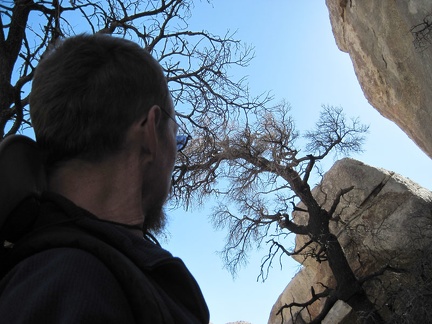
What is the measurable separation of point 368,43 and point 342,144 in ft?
9.86

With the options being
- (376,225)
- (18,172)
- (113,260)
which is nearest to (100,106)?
(18,172)

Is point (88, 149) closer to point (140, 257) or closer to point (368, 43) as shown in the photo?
point (140, 257)

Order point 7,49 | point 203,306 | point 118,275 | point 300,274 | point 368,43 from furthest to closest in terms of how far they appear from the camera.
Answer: point 300,274, point 368,43, point 7,49, point 203,306, point 118,275

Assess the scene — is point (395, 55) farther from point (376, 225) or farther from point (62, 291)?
point (62, 291)

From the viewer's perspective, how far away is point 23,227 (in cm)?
122

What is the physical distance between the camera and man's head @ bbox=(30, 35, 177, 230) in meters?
1.35

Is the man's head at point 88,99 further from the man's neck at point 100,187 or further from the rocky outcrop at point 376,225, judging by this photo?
the rocky outcrop at point 376,225

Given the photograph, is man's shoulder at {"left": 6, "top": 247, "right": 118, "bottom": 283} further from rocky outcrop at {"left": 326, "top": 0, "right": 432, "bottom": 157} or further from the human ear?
rocky outcrop at {"left": 326, "top": 0, "right": 432, "bottom": 157}

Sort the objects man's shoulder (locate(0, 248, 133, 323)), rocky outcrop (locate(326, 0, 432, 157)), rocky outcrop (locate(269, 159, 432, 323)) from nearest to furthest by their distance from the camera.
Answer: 1. man's shoulder (locate(0, 248, 133, 323))
2. rocky outcrop (locate(326, 0, 432, 157))
3. rocky outcrop (locate(269, 159, 432, 323))

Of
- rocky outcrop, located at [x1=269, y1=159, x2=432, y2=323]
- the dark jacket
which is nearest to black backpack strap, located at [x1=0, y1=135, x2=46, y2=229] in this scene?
the dark jacket

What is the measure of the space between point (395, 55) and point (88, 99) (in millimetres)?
10554

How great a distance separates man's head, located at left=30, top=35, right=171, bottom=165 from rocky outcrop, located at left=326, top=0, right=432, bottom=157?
856 centimetres

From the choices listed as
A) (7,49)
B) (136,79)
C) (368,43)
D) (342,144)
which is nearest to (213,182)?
(342,144)

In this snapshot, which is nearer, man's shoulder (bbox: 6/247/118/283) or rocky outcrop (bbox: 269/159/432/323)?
man's shoulder (bbox: 6/247/118/283)
